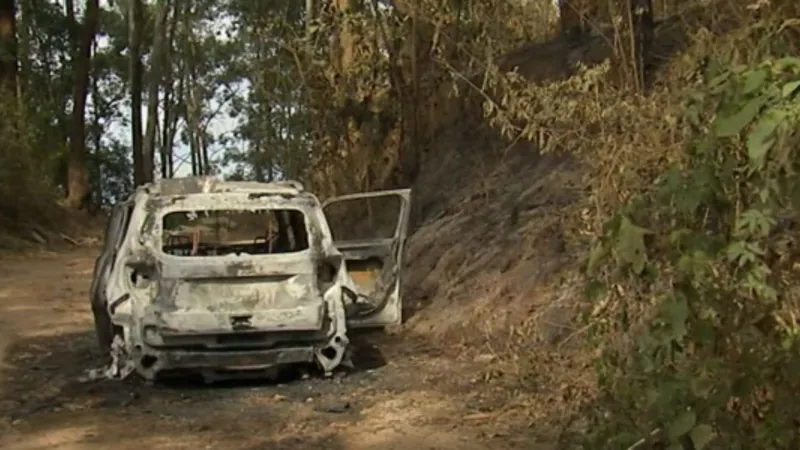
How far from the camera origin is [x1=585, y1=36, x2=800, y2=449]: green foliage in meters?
4.24

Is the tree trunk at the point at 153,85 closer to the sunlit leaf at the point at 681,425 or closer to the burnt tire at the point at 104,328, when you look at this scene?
the burnt tire at the point at 104,328

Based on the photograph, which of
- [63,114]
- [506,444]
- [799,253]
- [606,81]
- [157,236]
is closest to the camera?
[799,253]

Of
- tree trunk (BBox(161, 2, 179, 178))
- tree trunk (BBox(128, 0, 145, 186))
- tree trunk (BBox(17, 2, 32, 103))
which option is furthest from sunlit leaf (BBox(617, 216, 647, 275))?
tree trunk (BBox(161, 2, 179, 178))

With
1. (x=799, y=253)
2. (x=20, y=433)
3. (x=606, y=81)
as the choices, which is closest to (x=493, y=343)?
(x=606, y=81)

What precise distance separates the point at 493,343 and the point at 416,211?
520cm

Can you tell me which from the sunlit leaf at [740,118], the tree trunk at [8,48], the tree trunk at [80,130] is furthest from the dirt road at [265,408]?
the tree trunk at [80,130]

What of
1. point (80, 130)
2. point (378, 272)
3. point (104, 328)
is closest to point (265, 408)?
point (104, 328)

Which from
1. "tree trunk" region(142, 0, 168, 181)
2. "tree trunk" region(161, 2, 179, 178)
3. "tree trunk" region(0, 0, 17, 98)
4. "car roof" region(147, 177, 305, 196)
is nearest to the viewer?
"car roof" region(147, 177, 305, 196)

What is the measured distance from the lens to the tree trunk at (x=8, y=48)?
88.5ft

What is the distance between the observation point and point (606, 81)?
31.4ft

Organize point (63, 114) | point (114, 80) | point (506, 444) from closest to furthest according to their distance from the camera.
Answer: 1. point (506, 444)
2. point (63, 114)
3. point (114, 80)

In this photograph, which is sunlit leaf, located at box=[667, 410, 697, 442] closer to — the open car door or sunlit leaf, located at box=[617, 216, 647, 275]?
sunlit leaf, located at box=[617, 216, 647, 275]

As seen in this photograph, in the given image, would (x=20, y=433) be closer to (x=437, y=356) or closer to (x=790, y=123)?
(x=437, y=356)

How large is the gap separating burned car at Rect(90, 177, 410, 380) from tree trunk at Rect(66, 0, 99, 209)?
22.3 m
